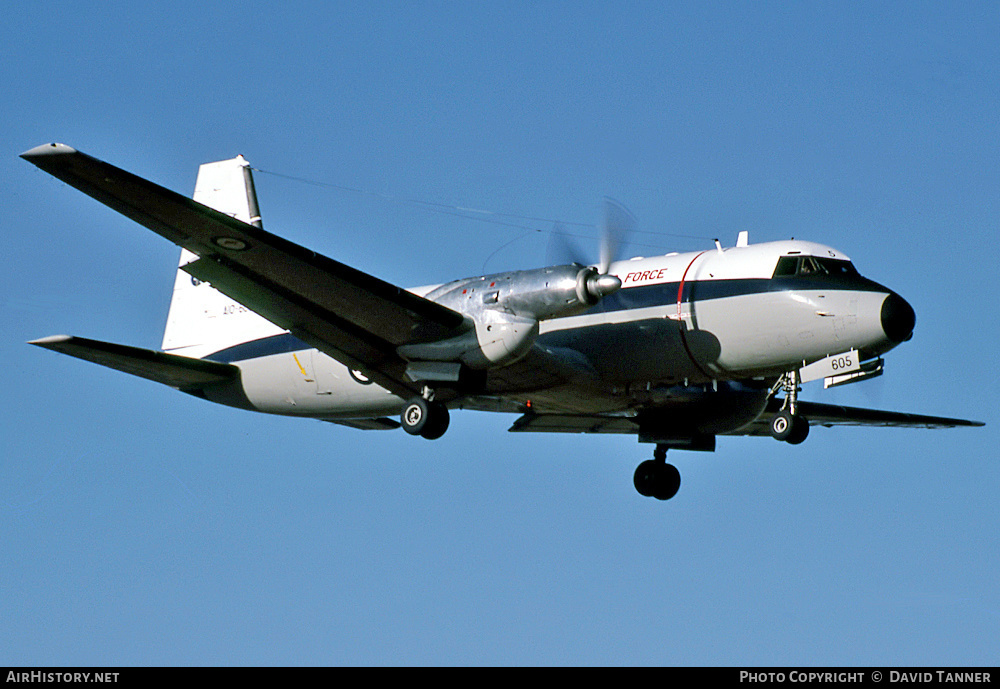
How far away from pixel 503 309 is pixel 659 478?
629cm

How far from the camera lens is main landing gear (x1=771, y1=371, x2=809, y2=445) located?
1958cm

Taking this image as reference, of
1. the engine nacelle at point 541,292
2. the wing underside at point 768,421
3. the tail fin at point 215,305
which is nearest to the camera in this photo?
the engine nacelle at point 541,292

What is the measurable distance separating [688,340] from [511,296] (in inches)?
118

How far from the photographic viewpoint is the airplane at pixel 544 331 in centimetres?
1902

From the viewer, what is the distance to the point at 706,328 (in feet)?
64.8

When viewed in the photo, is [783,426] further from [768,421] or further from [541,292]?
[768,421]

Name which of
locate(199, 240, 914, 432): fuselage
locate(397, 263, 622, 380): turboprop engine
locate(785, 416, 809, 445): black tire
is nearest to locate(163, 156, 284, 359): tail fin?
locate(199, 240, 914, 432): fuselage

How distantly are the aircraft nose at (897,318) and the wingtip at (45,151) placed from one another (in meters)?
12.2

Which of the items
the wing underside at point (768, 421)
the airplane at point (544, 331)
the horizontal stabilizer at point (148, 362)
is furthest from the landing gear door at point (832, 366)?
the horizontal stabilizer at point (148, 362)

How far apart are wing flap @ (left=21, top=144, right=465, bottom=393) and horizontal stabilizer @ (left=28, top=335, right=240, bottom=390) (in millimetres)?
2683

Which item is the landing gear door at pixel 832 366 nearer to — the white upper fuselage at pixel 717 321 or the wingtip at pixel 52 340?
the white upper fuselage at pixel 717 321

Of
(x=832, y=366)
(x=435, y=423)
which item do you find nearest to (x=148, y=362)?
(x=435, y=423)

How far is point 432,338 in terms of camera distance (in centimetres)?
2034
